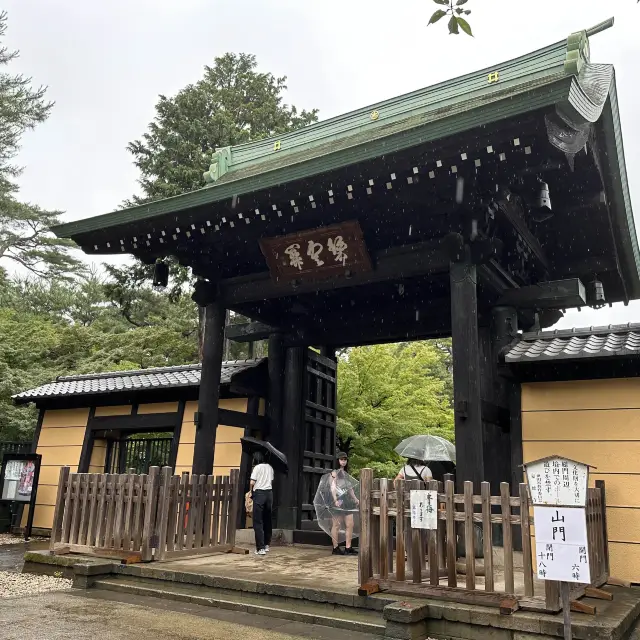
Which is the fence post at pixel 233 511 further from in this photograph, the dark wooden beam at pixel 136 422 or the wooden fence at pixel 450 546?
the dark wooden beam at pixel 136 422

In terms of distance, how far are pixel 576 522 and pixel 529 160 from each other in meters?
3.69

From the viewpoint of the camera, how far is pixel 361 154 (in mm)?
6188

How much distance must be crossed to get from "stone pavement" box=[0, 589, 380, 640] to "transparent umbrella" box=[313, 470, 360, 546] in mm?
2583

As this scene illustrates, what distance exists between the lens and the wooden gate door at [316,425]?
10.2m

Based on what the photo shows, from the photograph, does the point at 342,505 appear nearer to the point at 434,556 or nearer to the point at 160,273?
the point at 434,556

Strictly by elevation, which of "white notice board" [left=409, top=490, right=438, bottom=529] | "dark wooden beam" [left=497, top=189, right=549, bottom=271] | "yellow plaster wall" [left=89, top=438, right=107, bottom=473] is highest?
"dark wooden beam" [left=497, top=189, right=549, bottom=271]

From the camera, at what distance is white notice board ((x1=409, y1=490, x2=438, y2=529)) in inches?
199

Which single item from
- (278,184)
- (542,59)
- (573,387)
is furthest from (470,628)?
(542,59)

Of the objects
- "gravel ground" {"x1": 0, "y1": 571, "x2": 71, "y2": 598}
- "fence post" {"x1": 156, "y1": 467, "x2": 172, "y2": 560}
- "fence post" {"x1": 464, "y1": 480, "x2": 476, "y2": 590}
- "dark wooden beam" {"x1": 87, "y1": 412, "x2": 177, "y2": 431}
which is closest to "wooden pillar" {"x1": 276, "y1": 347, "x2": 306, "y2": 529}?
"dark wooden beam" {"x1": 87, "y1": 412, "x2": 177, "y2": 431}

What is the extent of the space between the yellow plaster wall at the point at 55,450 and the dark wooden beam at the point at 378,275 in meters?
5.55

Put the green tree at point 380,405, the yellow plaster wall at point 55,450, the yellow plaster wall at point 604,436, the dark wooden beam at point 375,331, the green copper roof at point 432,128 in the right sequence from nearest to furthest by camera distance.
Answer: the green copper roof at point 432,128
the yellow plaster wall at point 604,436
the dark wooden beam at point 375,331
the yellow plaster wall at point 55,450
the green tree at point 380,405

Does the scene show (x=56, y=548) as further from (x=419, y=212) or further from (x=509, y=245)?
(x=509, y=245)

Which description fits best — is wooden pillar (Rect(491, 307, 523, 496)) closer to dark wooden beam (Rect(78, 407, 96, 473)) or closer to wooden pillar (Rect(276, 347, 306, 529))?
wooden pillar (Rect(276, 347, 306, 529))

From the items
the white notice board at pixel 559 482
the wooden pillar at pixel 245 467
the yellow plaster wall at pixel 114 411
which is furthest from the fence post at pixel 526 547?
the yellow plaster wall at pixel 114 411
